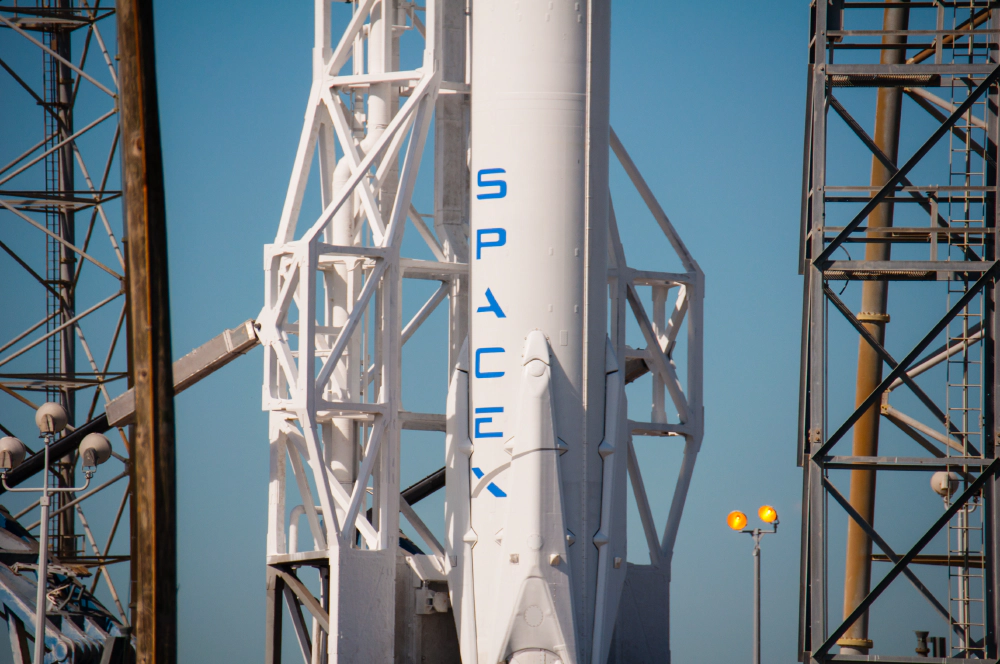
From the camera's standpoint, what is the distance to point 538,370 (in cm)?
2500

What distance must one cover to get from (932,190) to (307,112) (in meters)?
11.6

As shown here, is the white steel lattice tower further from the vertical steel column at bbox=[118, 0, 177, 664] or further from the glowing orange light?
the vertical steel column at bbox=[118, 0, 177, 664]

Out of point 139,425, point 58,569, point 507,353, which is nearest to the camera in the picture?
point 139,425

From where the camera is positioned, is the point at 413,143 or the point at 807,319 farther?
the point at 413,143

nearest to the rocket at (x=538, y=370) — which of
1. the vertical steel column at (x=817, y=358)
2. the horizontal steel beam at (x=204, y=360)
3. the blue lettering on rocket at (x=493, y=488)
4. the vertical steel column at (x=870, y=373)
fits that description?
the blue lettering on rocket at (x=493, y=488)

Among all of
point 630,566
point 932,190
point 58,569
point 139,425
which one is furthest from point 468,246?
point 139,425

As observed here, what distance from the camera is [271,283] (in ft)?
89.9

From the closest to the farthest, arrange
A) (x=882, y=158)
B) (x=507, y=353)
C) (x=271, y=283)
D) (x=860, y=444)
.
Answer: (x=882, y=158), (x=507, y=353), (x=271, y=283), (x=860, y=444)

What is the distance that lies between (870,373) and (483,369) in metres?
9.36

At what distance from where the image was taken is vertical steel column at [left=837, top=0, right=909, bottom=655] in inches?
1190

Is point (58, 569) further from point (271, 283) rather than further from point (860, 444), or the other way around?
point (860, 444)

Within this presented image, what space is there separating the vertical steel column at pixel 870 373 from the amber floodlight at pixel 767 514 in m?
3.39

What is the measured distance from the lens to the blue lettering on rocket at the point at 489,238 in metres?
25.9

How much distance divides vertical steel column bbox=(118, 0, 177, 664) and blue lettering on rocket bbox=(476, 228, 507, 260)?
43.8 feet
